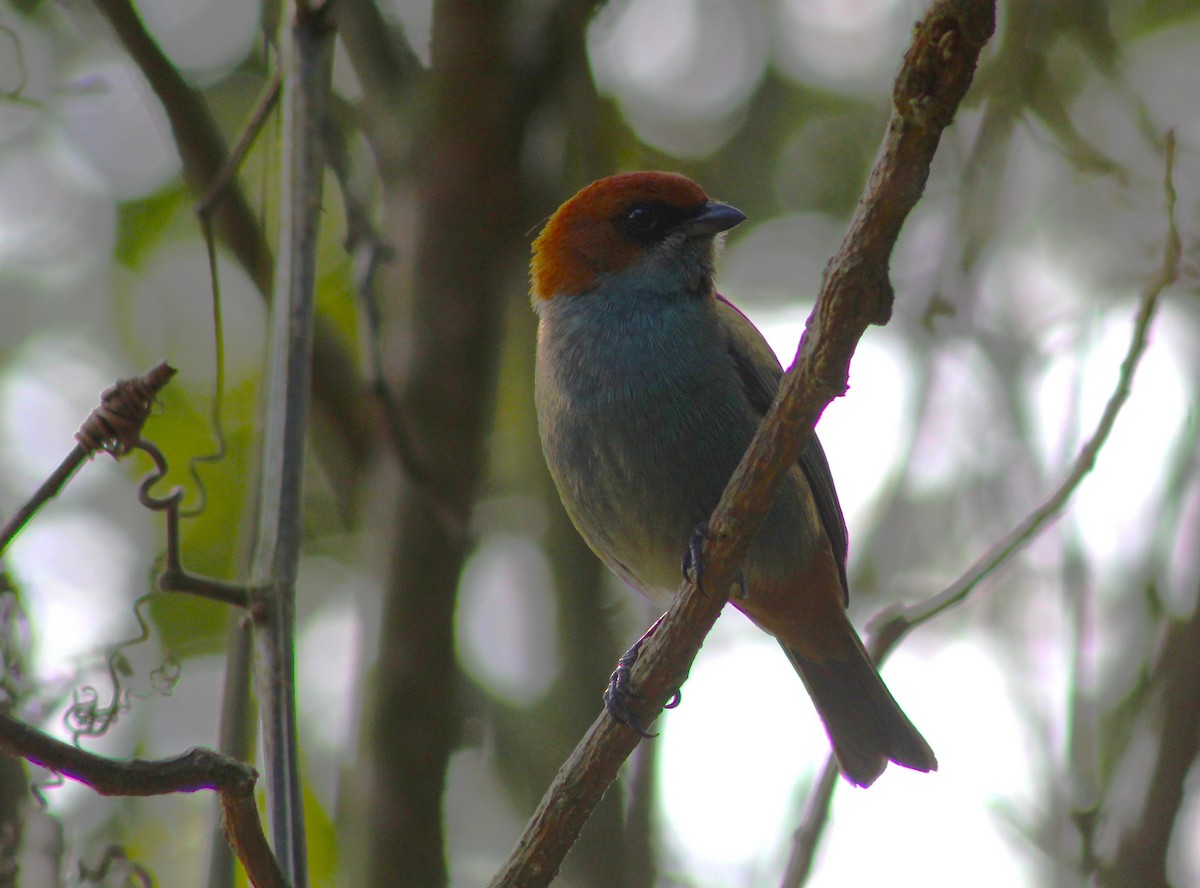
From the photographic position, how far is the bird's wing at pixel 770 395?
3482 mm

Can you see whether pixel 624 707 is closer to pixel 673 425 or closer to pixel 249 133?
pixel 673 425

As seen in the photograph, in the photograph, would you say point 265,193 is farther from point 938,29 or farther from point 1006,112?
point 1006,112

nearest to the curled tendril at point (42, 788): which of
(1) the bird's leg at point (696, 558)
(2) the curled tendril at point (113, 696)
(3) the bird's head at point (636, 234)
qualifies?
(2) the curled tendril at point (113, 696)

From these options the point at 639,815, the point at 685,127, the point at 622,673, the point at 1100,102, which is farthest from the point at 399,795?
the point at 1100,102

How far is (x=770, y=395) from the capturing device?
348cm

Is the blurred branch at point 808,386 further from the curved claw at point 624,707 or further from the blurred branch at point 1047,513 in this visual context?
the blurred branch at point 1047,513

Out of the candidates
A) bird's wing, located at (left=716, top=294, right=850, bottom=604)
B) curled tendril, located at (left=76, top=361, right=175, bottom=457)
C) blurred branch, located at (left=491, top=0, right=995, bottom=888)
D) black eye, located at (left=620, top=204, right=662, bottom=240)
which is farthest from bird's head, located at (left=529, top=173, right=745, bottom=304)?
curled tendril, located at (left=76, top=361, right=175, bottom=457)

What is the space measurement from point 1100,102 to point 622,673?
421 cm

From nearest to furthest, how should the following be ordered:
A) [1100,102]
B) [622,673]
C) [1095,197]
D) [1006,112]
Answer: [622,673] → [1006,112] → [1100,102] → [1095,197]

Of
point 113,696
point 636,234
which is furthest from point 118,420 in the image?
point 636,234

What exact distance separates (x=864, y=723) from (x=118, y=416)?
2720 millimetres

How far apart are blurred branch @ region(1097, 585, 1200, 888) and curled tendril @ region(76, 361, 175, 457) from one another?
7.84 ft

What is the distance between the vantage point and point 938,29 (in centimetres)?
171

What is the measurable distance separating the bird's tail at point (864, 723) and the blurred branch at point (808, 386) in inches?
58.4
